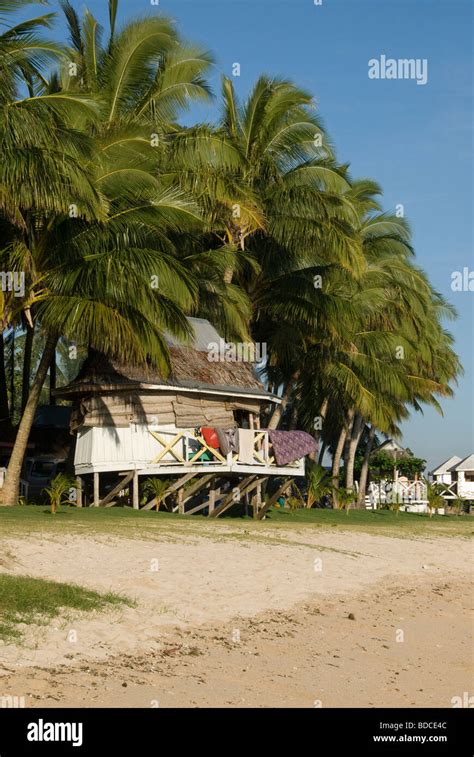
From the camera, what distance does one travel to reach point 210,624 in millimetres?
11930

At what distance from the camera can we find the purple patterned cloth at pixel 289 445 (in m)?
30.4

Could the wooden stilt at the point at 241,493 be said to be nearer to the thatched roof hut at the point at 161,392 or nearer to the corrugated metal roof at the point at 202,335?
the thatched roof hut at the point at 161,392

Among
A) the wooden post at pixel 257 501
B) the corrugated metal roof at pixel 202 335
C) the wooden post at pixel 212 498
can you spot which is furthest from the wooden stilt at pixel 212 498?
the corrugated metal roof at pixel 202 335

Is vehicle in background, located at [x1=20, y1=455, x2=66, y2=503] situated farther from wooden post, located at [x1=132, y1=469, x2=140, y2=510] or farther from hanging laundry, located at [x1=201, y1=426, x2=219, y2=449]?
hanging laundry, located at [x1=201, y1=426, x2=219, y2=449]

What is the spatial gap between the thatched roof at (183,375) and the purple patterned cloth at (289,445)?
141 centimetres

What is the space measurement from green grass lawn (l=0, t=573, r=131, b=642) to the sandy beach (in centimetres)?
21

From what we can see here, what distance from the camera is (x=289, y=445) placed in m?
30.7

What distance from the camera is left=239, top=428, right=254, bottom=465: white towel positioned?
28.8 meters

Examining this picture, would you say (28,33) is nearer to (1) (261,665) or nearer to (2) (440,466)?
(1) (261,665)

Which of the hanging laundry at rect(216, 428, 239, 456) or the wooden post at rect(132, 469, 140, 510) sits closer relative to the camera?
the wooden post at rect(132, 469, 140, 510)

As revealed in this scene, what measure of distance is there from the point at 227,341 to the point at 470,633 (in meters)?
20.8

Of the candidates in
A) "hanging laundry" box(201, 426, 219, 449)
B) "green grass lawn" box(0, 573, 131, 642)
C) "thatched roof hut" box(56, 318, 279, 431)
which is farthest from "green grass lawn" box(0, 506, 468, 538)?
"green grass lawn" box(0, 573, 131, 642)

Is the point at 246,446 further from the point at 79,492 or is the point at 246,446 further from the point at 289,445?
the point at 79,492
